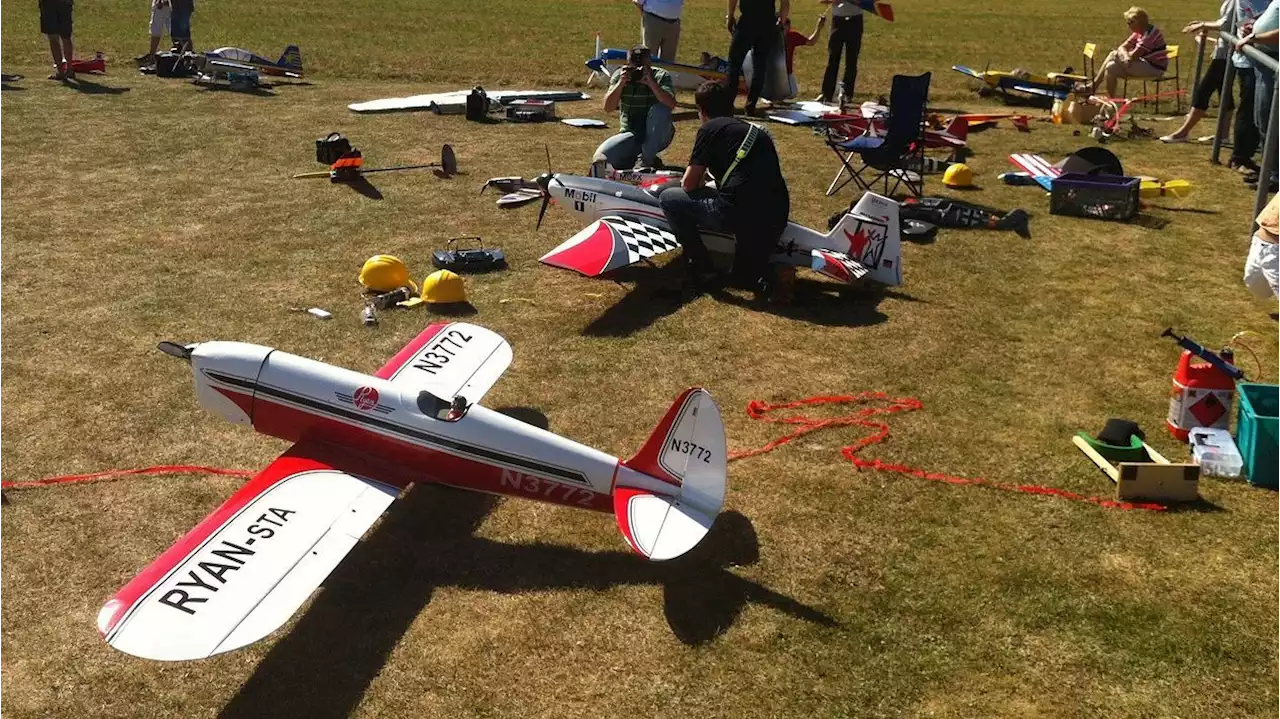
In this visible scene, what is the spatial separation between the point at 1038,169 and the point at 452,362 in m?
9.88

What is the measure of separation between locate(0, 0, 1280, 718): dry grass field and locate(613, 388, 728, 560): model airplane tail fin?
1.56ft

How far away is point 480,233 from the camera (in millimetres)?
12430

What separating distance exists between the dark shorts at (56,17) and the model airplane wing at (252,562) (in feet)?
61.4

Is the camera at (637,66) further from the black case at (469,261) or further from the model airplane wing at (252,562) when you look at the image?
the model airplane wing at (252,562)

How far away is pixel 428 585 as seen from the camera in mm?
6227

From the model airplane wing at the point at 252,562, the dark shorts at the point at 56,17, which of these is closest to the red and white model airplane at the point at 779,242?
the model airplane wing at the point at 252,562

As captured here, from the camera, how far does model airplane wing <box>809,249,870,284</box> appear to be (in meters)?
10.3

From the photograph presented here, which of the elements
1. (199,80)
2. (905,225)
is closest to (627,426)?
(905,225)

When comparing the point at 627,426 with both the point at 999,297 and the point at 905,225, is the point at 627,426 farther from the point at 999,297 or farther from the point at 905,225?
the point at 905,225

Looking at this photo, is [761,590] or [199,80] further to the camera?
[199,80]

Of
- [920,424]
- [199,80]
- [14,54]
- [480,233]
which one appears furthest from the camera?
[14,54]

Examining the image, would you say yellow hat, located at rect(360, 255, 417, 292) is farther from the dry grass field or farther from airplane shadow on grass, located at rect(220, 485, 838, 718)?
airplane shadow on grass, located at rect(220, 485, 838, 718)

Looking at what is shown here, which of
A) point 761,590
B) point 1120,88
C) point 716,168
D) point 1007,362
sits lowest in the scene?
point 761,590

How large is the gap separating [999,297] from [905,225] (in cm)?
216
